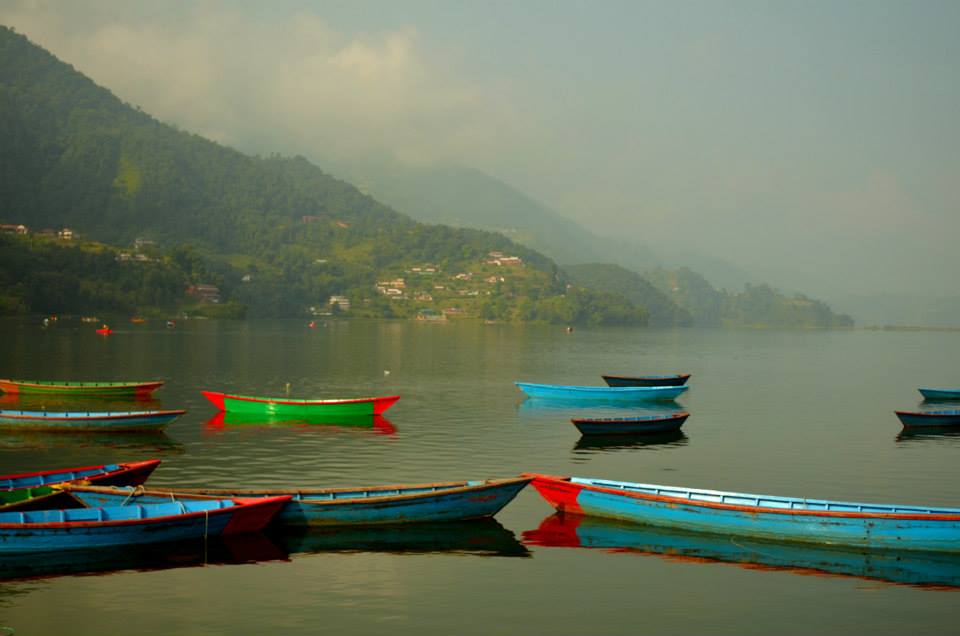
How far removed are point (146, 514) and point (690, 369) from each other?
96.8 m

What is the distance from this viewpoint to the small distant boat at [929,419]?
195 ft

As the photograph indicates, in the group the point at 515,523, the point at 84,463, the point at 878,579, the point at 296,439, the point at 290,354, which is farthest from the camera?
the point at 290,354

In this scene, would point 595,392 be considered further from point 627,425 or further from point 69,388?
point 69,388

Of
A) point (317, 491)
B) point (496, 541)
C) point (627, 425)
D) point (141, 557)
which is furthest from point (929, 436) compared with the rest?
point (141, 557)

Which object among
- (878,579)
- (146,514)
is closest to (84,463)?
(146,514)

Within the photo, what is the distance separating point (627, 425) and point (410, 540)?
25475 mm

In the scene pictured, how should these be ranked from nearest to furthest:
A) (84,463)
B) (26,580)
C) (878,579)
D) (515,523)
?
(26,580) → (878,579) → (515,523) → (84,463)

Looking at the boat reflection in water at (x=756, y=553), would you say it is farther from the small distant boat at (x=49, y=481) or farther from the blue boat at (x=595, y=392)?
the blue boat at (x=595, y=392)

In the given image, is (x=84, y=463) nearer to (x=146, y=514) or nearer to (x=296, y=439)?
(x=296, y=439)

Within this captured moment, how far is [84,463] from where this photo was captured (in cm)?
4122

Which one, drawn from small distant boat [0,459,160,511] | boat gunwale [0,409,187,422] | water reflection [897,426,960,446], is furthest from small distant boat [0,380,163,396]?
water reflection [897,426,960,446]

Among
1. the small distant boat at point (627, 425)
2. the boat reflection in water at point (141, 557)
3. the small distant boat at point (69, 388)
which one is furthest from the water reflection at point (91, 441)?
the small distant boat at point (627, 425)

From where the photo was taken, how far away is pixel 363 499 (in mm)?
29000

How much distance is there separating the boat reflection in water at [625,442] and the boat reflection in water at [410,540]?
18078mm
